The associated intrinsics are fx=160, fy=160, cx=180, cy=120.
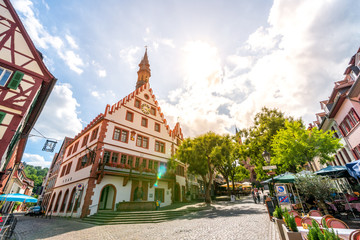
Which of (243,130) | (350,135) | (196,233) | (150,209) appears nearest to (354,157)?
(350,135)

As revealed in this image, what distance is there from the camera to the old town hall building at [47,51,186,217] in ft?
56.9

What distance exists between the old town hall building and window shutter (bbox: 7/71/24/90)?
9.07 m

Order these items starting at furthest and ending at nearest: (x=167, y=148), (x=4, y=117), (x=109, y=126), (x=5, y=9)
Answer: (x=167, y=148)
(x=109, y=126)
(x=5, y=9)
(x=4, y=117)

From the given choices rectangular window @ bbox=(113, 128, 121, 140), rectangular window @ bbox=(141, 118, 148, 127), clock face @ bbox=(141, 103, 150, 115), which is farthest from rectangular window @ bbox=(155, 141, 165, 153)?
rectangular window @ bbox=(113, 128, 121, 140)

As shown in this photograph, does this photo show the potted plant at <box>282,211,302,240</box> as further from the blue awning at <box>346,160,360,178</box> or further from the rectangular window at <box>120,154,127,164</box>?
the rectangular window at <box>120,154,127,164</box>

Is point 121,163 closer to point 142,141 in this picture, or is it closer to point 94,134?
point 142,141

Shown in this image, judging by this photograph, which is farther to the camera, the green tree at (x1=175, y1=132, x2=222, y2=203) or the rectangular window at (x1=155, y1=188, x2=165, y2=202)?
the green tree at (x1=175, y1=132, x2=222, y2=203)

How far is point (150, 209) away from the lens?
16.6 meters

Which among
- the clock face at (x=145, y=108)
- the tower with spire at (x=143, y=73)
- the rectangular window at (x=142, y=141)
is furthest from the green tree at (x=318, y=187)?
the tower with spire at (x=143, y=73)

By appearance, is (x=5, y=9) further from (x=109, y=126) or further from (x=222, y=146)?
(x=222, y=146)

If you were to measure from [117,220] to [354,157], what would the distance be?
900 inches

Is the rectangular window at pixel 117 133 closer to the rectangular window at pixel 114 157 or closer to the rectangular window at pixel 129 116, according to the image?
the rectangular window at pixel 114 157

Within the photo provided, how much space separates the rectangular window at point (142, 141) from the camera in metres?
22.3

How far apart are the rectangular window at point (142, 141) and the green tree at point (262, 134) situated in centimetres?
1523
